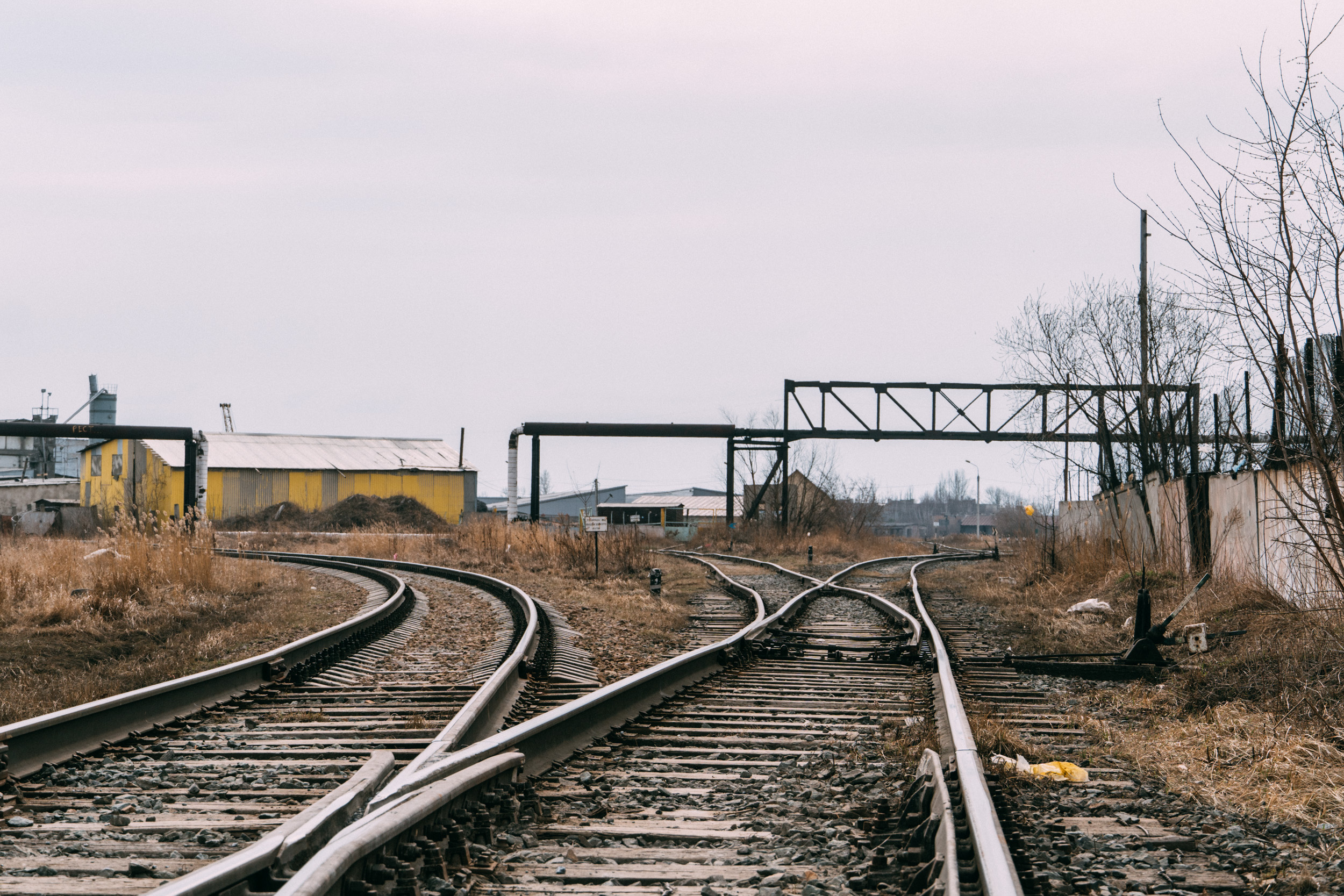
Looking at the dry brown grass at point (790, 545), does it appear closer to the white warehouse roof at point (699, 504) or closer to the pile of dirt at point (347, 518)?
the pile of dirt at point (347, 518)

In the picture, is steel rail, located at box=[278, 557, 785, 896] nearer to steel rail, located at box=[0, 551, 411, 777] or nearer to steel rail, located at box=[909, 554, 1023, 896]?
steel rail, located at box=[909, 554, 1023, 896]

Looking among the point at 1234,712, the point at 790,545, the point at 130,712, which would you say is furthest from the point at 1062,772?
the point at 790,545

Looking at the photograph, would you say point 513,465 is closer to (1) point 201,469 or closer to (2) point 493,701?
(1) point 201,469

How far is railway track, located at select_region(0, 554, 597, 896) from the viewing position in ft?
12.5

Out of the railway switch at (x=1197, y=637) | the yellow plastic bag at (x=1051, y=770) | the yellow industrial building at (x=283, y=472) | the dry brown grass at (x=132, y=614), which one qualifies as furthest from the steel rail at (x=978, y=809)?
the yellow industrial building at (x=283, y=472)

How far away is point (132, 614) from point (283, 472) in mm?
44498

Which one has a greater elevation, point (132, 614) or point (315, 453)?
point (315, 453)

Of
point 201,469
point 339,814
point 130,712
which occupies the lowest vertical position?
point 130,712

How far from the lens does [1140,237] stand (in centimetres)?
1958

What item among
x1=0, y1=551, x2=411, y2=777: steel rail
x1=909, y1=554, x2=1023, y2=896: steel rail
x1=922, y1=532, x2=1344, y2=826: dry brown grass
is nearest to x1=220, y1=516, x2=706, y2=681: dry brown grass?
x1=0, y1=551, x2=411, y2=777: steel rail

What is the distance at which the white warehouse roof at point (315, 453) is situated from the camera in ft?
179

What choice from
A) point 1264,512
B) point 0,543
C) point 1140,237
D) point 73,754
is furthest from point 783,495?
point 73,754

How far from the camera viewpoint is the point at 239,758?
231 inches

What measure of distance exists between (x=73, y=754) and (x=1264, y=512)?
11.2 meters
